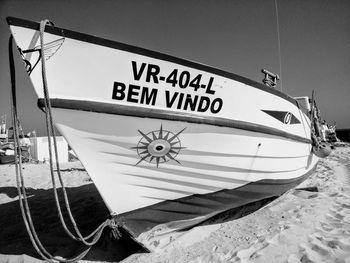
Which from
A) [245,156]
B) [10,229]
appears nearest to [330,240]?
[245,156]

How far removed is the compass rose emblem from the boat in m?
0.01

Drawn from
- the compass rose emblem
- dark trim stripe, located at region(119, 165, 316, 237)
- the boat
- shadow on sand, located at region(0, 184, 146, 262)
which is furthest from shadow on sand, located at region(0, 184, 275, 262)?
the compass rose emblem

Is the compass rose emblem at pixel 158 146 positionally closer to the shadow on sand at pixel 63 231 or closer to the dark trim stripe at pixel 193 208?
the dark trim stripe at pixel 193 208

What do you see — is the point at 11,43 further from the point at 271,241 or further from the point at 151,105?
the point at 271,241

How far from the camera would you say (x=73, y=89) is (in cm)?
211

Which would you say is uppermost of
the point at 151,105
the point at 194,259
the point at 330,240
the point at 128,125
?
the point at 151,105

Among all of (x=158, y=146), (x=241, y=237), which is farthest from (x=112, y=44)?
(x=241, y=237)

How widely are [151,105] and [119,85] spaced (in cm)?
37

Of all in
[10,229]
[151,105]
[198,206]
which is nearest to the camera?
[151,105]

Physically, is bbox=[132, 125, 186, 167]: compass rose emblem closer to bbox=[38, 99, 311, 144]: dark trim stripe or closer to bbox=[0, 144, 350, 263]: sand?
bbox=[38, 99, 311, 144]: dark trim stripe

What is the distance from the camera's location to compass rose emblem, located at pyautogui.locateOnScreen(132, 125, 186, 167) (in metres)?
2.38

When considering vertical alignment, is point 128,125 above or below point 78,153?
above

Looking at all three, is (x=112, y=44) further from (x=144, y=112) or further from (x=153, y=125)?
(x=153, y=125)

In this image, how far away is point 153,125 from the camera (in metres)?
2.38
